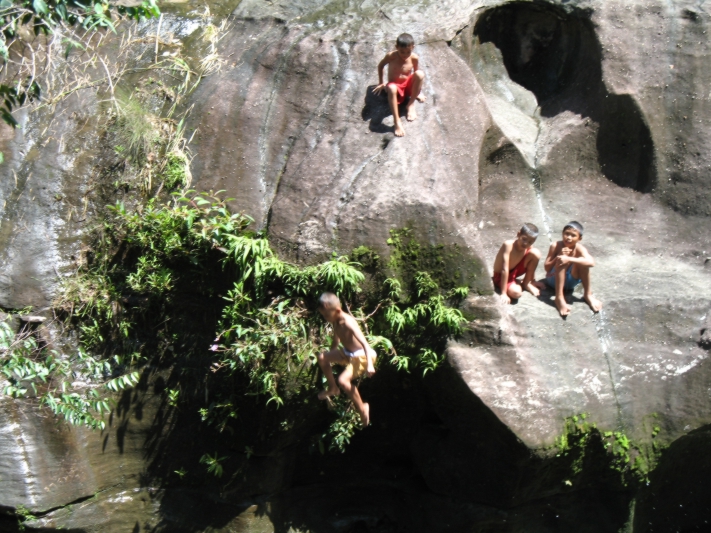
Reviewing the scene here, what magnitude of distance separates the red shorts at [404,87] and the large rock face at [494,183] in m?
0.17

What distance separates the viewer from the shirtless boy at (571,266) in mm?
5891

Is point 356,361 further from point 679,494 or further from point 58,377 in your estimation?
point 679,494

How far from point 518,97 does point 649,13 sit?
4.34 feet

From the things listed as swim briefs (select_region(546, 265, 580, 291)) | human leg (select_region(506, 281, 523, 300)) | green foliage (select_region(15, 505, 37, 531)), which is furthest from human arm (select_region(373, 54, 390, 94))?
green foliage (select_region(15, 505, 37, 531))

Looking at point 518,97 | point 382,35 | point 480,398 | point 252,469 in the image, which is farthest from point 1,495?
point 518,97

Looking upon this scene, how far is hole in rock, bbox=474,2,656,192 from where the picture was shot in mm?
6820

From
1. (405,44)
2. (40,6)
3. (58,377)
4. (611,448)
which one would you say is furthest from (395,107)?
(58,377)

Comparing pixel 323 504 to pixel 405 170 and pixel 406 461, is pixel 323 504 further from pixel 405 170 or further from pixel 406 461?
pixel 405 170

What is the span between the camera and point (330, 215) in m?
6.10

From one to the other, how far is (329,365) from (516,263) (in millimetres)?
1686

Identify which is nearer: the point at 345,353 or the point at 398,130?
the point at 345,353

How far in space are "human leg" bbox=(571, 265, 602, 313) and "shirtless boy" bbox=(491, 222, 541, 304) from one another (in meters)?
0.30

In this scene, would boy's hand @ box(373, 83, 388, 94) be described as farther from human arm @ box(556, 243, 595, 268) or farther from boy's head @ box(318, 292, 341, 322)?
boy's head @ box(318, 292, 341, 322)

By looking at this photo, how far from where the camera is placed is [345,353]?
5359 millimetres
